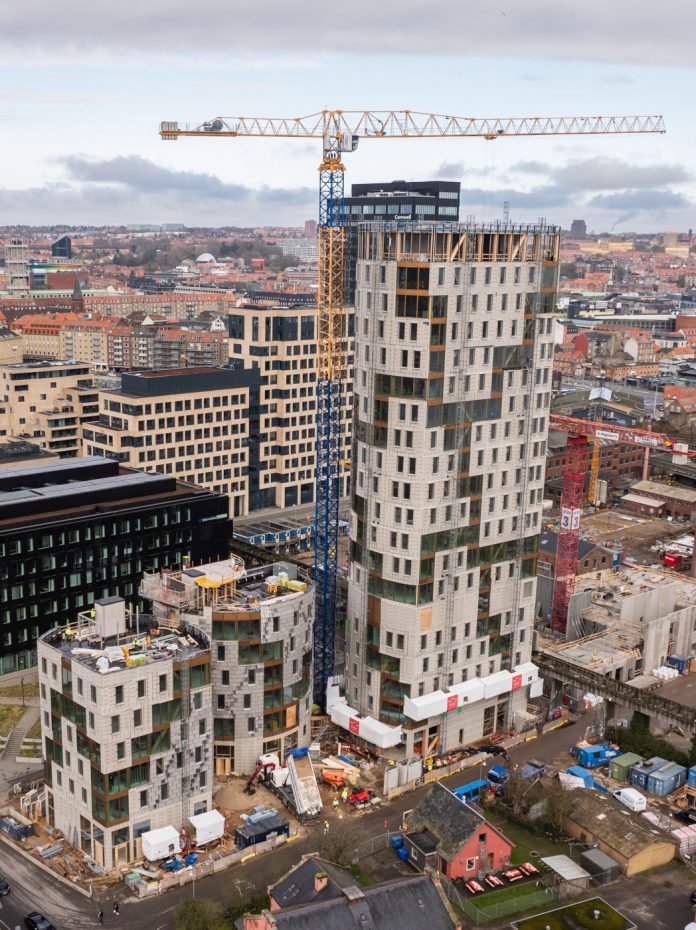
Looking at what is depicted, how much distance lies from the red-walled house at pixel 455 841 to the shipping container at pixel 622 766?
17749 millimetres

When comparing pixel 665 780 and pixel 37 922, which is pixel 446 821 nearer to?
pixel 665 780

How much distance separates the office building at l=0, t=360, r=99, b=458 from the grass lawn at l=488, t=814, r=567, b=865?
368 feet

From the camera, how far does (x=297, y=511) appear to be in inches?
6929

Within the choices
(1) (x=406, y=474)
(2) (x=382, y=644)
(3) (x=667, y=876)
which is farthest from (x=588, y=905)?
(1) (x=406, y=474)

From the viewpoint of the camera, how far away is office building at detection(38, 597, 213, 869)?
2926 inches

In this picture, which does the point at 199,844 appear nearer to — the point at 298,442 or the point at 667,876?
the point at 667,876

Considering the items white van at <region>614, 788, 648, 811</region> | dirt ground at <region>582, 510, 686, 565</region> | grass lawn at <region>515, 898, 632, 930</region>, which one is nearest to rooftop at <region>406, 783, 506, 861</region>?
grass lawn at <region>515, 898, 632, 930</region>

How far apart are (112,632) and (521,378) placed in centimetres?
4285

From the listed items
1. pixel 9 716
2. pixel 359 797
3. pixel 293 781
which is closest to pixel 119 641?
pixel 293 781

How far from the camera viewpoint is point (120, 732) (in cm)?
7431

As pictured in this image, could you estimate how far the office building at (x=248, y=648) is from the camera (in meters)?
85.7

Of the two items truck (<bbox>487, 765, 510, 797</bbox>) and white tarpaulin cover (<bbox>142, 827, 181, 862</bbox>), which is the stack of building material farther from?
white tarpaulin cover (<bbox>142, 827, 181, 862</bbox>)

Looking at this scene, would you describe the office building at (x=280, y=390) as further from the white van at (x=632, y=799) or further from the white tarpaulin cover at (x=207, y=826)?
the white tarpaulin cover at (x=207, y=826)

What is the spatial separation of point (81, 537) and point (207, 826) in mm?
42343
